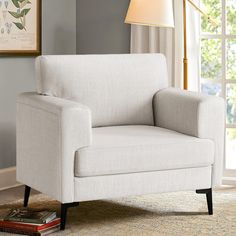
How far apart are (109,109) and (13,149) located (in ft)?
2.87

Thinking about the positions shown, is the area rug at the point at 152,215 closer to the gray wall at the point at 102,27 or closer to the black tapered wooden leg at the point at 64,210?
the black tapered wooden leg at the point at 64,210

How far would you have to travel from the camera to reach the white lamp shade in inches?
176

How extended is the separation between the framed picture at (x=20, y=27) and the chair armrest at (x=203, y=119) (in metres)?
1.20

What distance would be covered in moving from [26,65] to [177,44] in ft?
3.38

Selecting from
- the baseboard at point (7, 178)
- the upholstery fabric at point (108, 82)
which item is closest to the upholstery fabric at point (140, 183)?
the upholstery fabric at point (108, 82)

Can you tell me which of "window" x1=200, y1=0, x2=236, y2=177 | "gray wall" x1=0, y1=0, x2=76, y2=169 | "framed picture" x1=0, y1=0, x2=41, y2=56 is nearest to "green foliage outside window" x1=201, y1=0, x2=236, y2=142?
"window" x1=200, y1=0, x2=236, y2=177

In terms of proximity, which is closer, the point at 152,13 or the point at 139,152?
the point at 139,152

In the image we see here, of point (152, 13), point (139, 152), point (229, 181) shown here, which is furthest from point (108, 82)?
point (229, 181)

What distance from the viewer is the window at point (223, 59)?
4.89m

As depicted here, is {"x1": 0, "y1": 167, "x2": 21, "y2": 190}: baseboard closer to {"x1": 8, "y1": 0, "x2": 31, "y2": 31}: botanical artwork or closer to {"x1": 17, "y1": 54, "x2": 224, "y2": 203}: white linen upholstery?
{"x1": 17, "y1": 54, "x2": 224, "y2": 203}: white linen upholstery

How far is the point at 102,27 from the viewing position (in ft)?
17.0

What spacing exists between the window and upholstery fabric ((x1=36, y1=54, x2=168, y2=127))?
598mm

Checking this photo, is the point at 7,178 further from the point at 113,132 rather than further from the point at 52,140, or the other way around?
the point at 52,140

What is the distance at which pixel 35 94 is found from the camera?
13.3ft
